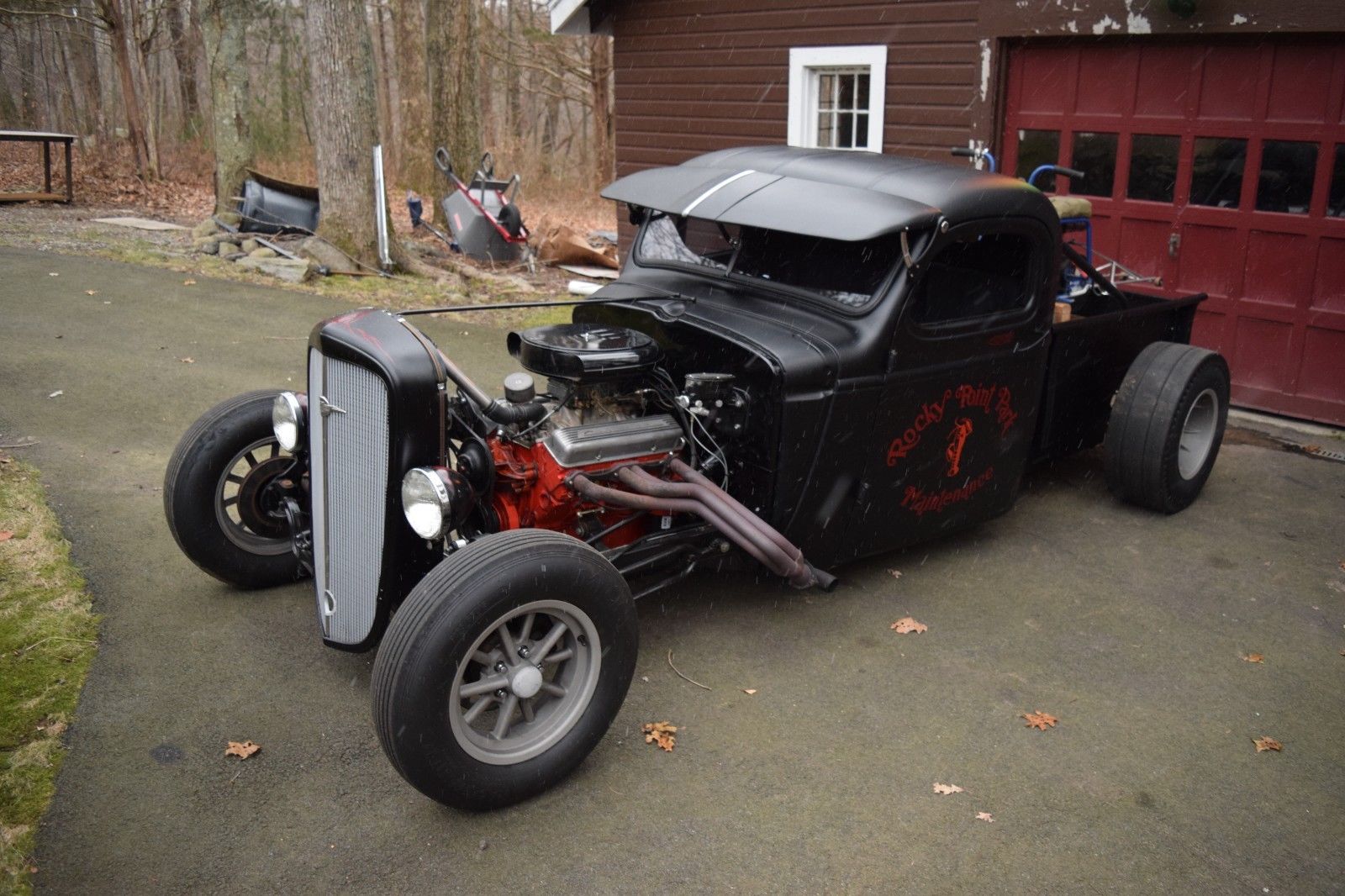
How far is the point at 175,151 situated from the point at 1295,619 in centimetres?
1981

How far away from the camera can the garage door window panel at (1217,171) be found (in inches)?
295

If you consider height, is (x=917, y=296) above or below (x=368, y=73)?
below

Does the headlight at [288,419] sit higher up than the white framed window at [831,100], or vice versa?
the white framed window at [831,100]

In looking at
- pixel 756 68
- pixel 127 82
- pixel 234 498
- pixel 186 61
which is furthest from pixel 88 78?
pixel 234 498

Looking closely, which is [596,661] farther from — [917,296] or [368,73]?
[368,73]

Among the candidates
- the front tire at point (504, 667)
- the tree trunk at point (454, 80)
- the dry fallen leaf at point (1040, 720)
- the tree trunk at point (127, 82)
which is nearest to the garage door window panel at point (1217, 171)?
the dry fallen leaf at point (1040, 720)

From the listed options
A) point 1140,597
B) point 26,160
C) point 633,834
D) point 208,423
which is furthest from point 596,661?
point 26,160

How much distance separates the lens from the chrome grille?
12.3ft

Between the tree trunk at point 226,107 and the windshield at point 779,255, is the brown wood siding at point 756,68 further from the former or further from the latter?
the tree trunk at point 226,107

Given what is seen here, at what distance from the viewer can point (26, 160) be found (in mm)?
18156

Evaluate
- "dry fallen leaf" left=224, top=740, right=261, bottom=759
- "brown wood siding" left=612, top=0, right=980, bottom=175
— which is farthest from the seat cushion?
"dry fallen leaf" left=224, top=740, right=261, bottom=759

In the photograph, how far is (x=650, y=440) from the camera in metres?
4.25

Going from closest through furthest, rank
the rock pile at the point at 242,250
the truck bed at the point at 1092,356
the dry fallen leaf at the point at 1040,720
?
the dry fallen leaf at the point at 1040,720, the truck bed at the point at 1092,356, the rock pile at the point at 242,250

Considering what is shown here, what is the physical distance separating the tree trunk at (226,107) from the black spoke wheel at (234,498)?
9.35 m
